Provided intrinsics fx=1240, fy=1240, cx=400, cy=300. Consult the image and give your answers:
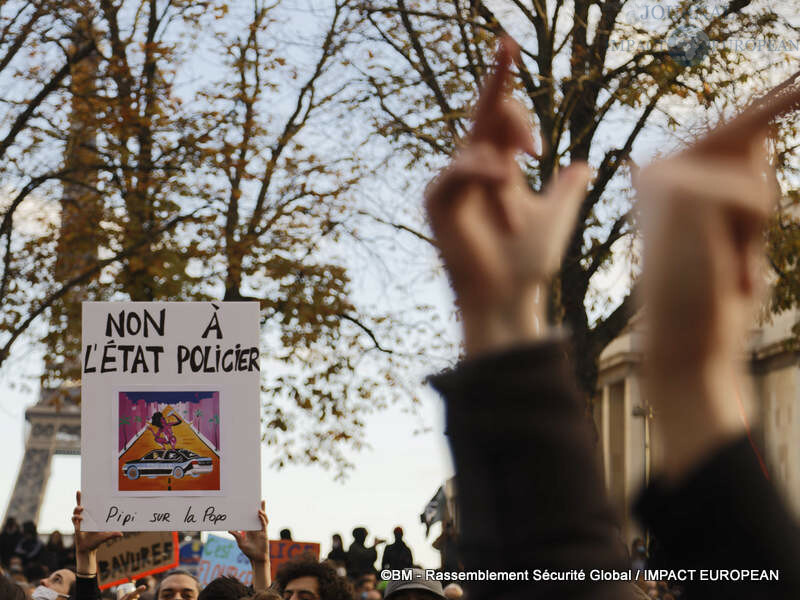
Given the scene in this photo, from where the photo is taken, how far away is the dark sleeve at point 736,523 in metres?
0.90

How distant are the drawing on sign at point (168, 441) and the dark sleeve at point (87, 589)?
0.81 meters

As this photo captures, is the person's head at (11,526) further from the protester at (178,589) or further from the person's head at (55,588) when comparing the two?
the protester at (178,589)

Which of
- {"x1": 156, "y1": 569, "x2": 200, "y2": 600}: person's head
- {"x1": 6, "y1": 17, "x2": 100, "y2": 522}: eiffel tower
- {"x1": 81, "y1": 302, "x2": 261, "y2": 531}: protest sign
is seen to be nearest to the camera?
{"x1": 81, "y1": 302, "x2": 261, "y2": 531}: protest sign

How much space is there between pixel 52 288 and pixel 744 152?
1792 cm

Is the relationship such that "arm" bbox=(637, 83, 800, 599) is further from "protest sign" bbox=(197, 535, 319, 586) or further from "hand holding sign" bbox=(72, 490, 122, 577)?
"protest sign" bbox=(197, 535, 319, 586)

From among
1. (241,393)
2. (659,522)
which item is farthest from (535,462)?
(241,393)

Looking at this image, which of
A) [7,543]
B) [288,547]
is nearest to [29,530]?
[7,543]

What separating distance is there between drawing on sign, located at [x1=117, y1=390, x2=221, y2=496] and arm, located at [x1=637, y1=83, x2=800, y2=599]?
5.57 meters

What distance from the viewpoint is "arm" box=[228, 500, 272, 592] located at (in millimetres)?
6121

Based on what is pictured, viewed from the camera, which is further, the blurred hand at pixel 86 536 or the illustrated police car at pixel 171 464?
the illustrated police car at pixel 171 464


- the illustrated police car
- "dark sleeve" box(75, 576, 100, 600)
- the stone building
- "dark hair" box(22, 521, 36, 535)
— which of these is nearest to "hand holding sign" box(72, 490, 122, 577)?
"dark sleeve" box(75, 576, 100, 600)

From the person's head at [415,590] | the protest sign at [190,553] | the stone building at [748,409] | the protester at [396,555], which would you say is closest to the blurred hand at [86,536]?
the person's head at [415,590]

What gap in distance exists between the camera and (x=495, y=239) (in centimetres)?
93

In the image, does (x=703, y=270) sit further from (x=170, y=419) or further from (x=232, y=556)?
(x=232, y=556)
